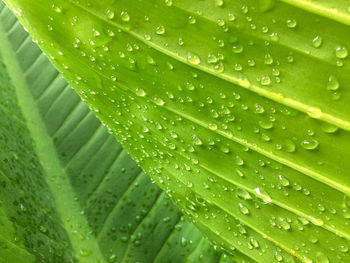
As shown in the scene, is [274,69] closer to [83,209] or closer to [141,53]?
[141,53]

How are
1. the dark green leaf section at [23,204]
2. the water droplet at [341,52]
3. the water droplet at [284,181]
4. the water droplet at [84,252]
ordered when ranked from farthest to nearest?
1. the water droplet at [84,252]
2. the dark green leaf section at [23,204]
3. the water droplet at [284,181]
4. the water droplet at [341,52]

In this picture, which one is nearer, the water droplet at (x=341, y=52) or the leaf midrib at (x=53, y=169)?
the water droplet at (x=341, y=52)

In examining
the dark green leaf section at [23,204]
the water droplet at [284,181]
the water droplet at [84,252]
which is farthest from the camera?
the water droplet at [84,252]

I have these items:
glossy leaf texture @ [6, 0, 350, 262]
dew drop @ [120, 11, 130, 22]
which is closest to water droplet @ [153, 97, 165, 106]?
glossy leaf texture @ [6, 0, 350, 262]

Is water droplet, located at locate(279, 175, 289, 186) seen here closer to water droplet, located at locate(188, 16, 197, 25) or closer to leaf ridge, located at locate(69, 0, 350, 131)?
leaf ridge, located at locate(69, 0, 350, 131)

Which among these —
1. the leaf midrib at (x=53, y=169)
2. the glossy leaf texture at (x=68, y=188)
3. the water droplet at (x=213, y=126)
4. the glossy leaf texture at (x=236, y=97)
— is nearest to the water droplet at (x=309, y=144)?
the glossy leaf texture at (x=236, y=97)

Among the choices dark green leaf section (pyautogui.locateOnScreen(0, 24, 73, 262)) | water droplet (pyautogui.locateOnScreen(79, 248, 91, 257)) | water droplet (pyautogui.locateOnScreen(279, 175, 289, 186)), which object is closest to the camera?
water droplet (pyautogui.locateOnScreen(279, 175, 289, 186))

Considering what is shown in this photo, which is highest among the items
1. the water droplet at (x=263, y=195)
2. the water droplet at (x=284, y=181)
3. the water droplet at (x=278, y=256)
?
the water droplet at (x=284, y=181)

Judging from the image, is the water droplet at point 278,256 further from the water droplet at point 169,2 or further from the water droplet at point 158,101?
the water droplet at point 169,2

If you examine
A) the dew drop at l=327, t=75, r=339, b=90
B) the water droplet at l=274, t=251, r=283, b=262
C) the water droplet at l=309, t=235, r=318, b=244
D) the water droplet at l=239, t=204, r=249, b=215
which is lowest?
the water droplet at l=274, t=251, r=283, b=262
